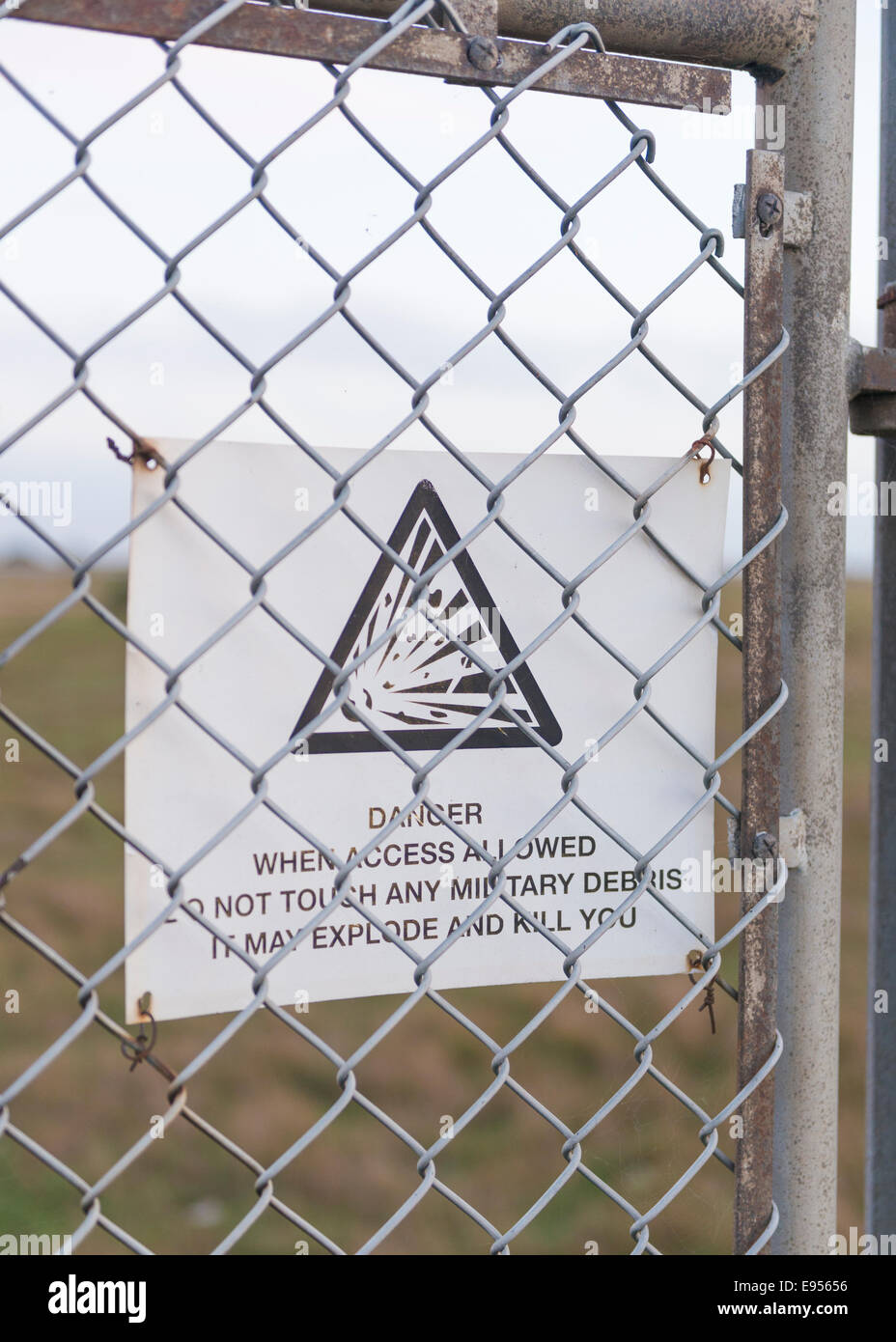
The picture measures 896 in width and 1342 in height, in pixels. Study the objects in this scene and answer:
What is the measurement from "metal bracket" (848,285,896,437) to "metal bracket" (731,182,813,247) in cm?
11

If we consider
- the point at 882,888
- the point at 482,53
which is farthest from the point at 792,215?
the point at 882,888

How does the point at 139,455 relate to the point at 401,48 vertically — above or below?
below

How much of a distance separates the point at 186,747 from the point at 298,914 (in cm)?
17

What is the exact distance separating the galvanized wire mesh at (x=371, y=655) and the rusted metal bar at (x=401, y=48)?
0.6 inches

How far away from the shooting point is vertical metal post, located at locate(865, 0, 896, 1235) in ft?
3.51

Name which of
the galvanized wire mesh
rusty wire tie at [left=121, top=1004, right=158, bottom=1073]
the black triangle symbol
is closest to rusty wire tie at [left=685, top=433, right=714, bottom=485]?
the galvanized wire mesh

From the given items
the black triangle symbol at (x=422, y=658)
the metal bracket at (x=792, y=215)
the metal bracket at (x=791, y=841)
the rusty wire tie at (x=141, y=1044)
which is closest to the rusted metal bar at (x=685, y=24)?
the metal bracket at (x=792, y=215)

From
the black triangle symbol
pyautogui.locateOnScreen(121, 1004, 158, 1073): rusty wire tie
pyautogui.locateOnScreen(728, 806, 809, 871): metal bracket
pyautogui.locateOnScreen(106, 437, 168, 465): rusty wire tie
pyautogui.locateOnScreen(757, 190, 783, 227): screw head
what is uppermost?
pyautogui.locateOnScreen(757, 190, 783, 227): screw head

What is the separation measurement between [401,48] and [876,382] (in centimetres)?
52

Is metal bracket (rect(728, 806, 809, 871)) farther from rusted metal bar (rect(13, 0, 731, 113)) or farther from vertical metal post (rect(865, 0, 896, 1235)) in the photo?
rusted metal bar (rect(13, 0, 731, 113))

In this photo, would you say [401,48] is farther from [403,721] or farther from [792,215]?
[403,721]

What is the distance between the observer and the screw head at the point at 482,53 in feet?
2.76

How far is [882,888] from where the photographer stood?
3.55 feet
